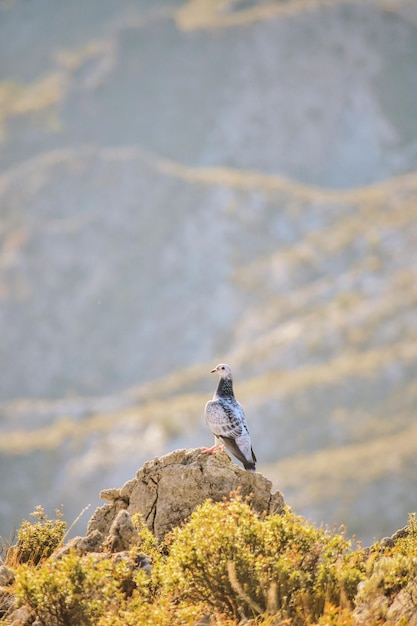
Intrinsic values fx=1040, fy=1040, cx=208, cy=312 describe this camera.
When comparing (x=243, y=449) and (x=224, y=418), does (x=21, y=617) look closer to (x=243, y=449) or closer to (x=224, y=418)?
Answer: (x=243, y=449)

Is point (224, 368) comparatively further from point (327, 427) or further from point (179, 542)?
point (327, 427)

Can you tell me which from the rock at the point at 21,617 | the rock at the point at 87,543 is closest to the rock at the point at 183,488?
the rock at the point at 87,543

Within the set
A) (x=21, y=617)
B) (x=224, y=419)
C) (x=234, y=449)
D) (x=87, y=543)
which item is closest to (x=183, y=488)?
(x=234, y=449)

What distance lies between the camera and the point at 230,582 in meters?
16.1

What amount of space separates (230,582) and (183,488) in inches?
199

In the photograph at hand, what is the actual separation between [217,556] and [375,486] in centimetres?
12608

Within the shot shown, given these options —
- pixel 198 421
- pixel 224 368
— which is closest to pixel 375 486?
pixel 198 421

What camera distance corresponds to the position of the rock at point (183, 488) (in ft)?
68.9

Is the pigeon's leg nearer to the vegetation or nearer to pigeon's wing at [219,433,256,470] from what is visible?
pigeon's wing at [219,433,256,470]

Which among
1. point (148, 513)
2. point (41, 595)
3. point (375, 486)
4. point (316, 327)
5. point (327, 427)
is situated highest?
point (316, 327)

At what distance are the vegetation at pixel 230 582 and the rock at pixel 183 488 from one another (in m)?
2.87

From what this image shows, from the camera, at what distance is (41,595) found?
1558cm

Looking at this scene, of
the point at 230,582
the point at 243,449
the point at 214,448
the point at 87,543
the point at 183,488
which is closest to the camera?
the point at 230,582

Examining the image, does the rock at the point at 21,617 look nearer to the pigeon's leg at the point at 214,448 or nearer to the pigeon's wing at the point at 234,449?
the pigeon's leg at the point at 214,448
